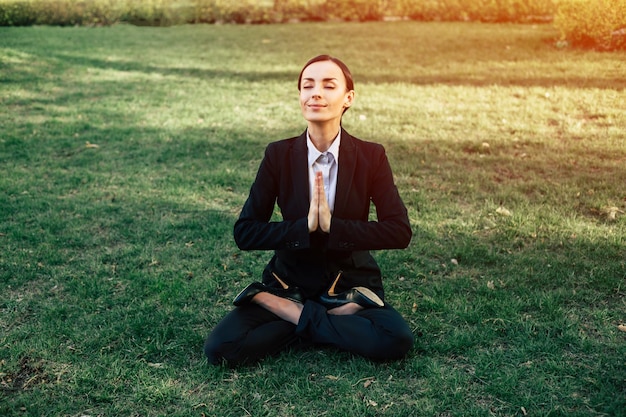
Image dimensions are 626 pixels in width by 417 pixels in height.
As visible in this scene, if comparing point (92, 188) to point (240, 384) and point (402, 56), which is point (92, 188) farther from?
point (402, 56)

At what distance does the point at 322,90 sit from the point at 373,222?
710 millimetres

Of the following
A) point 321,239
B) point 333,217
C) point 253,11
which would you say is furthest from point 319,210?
point 253,11

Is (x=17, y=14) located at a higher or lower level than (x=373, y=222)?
higher

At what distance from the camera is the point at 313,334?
3.13 meters

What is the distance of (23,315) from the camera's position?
12.0 ft

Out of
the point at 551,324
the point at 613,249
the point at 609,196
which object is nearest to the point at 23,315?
the point at 551,324

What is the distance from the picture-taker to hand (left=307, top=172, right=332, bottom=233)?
295cm

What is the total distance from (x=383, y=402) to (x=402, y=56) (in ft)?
33.7

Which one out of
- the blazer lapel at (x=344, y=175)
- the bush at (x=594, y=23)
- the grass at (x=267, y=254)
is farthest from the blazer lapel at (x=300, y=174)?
the bush at (x=594, y=23)

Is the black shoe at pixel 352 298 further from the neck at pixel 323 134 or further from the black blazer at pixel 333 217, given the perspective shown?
the neck at pixel 323 134

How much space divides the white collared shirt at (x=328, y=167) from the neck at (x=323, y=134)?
0.07ft

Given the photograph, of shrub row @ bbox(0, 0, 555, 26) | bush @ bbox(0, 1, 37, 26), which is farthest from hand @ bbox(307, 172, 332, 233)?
bush @ bbox(0, 1, 37, 26)

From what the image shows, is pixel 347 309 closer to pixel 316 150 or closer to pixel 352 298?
pixel 352 298

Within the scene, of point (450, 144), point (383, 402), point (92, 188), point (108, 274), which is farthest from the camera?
point (450, 144)
